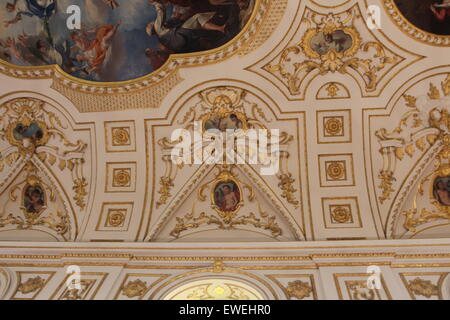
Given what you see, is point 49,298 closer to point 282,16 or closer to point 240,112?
point 240,112

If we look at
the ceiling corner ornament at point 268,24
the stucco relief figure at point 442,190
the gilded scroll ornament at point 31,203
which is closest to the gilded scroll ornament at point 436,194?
the stucco relief figure at point 442,190

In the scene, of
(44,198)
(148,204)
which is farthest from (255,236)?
(44,198)

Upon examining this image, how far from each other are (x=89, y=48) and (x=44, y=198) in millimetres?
4023

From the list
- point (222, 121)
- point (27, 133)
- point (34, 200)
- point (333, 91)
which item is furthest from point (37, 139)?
point (333, 91)

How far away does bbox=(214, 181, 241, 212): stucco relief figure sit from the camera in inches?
396

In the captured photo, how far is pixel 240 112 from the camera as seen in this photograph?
10.1 meters

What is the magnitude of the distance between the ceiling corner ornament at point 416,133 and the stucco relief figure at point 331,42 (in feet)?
6.30

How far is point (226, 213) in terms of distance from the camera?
392 inches

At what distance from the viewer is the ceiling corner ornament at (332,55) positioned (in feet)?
30.6

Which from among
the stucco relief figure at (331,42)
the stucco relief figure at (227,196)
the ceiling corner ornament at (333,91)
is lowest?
the stucco relief figure at (227,196)

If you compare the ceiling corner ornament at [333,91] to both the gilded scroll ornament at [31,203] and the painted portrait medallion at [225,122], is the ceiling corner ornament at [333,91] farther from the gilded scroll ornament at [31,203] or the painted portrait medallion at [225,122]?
the gilded scroll ornament at [31,203]

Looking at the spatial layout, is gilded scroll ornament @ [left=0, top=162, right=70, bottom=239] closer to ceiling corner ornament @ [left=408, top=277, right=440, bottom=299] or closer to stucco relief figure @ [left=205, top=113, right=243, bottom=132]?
stucco relief figure @ [left=205, top=113, right=243, bottom=132]

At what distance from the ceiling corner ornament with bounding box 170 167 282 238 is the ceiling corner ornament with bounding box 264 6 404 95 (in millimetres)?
2687

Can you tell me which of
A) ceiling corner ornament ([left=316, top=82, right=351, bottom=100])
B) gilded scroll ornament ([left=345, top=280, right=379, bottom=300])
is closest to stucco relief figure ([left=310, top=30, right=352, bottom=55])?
ceiling corner ornament ([left=316, top=82, right=351, bottom=100])
